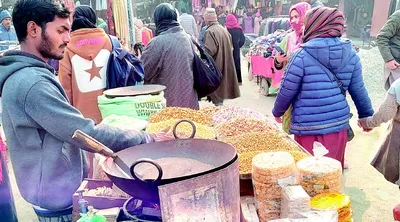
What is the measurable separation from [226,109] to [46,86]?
4.60 ft

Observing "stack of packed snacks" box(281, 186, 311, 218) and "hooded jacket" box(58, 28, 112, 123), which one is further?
"hooded jacket" box(58, 28, 112, 123)

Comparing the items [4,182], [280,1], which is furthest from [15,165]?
[280,1]

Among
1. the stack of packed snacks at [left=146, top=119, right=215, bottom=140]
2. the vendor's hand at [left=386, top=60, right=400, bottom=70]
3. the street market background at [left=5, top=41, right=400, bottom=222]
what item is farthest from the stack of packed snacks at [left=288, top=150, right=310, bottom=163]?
the vendor's hand at [left=386, top=60, right=400, bottom=70]

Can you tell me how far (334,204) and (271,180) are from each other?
0.24 m

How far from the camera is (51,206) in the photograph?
1663 millimetres

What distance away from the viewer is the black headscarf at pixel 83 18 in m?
2.96

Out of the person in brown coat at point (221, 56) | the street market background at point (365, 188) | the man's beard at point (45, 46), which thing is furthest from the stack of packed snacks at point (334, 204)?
the person in brown coat at point (221, 56)

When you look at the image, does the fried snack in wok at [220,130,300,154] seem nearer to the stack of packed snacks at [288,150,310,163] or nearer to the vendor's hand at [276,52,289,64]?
the stack of packed snacks at [288,150,310,163]

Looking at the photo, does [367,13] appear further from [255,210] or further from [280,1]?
[255,210]

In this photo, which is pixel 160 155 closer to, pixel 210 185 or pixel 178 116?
pixel 210 185

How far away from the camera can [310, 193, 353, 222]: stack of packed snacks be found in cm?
132

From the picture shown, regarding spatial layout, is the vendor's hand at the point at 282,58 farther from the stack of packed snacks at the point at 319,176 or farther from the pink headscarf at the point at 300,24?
the stack of packed snacks at the point at 319,176

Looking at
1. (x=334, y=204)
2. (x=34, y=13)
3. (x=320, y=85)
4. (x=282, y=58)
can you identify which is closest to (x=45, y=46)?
(x=34, y=13)

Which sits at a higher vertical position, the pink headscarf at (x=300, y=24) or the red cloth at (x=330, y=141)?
the pink headscarf at (x=300, y=24)
